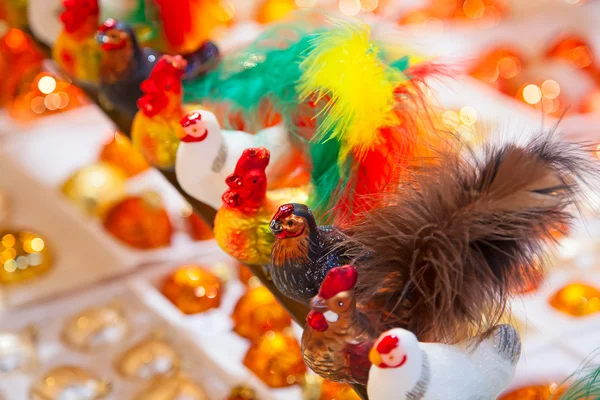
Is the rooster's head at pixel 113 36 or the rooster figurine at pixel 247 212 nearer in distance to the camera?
the rooster figurine at pixel 247 212

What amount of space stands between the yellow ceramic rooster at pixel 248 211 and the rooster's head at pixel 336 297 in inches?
5.3

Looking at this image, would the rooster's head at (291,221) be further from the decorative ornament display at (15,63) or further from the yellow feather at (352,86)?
the decorative ornament display at (15,63)

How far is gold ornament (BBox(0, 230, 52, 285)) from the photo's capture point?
0.91m

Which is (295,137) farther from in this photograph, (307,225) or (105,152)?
(105,152)

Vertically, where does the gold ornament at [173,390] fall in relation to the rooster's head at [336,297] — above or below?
below

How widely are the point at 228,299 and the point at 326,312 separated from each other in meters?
0.44

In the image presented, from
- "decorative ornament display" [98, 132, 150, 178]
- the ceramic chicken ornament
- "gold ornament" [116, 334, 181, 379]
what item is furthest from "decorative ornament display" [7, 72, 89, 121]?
the ceramic chicken ornament

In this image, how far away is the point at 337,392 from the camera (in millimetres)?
710

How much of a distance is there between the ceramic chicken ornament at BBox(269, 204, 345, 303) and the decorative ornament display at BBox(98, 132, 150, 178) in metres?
0.59

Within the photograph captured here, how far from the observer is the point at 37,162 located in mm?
1101

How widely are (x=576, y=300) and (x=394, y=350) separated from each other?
46 cm

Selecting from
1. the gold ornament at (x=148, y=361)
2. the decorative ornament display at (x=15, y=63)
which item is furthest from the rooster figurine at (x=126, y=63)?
the decorative ornament display at (x=15, y=63)

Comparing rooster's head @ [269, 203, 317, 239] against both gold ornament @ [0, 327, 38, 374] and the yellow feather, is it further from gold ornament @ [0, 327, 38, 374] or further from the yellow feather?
gold ornament @ [0, 327, 38, 374]

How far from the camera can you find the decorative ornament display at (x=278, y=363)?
76 centimetres
